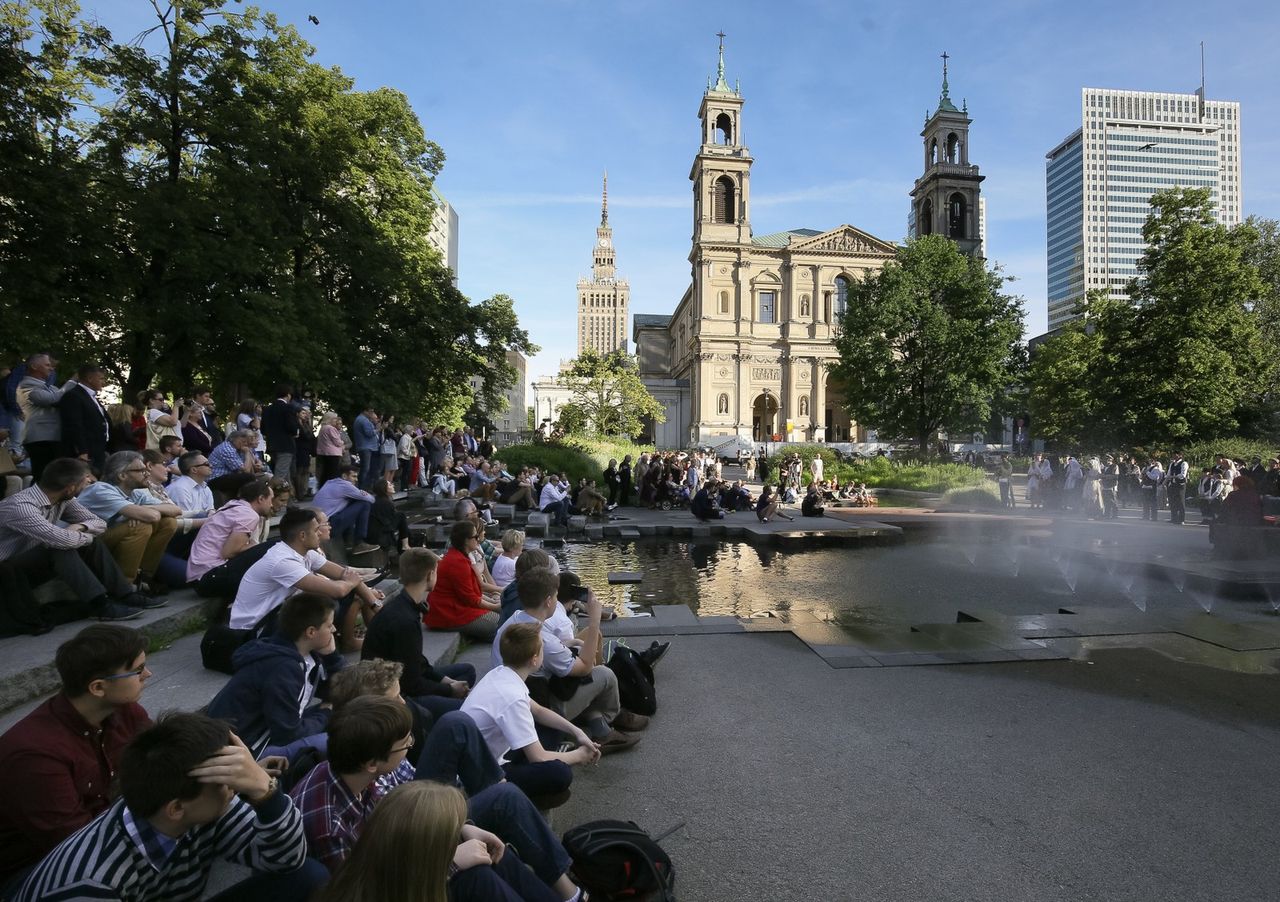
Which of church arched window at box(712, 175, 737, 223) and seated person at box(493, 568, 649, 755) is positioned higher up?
church arched window at box(712, 175, 737, 223)

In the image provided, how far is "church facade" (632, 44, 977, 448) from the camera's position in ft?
226

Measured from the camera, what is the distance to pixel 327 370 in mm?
20672

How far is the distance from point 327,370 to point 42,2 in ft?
32.6

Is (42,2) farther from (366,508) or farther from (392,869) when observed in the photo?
(392,869)

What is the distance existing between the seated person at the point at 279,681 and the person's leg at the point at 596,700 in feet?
5.41

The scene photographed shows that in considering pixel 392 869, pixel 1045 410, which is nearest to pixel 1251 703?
pixel 392 869

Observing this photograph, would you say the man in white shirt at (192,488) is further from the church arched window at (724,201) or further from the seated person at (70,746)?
the church arched window at (724,201)

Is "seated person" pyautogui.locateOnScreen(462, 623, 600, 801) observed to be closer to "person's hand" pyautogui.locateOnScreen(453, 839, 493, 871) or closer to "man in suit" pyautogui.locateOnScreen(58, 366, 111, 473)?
"person's hand" pyautogui.locateOnScreen(453, 839, 493, 871)

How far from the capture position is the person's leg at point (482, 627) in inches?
275

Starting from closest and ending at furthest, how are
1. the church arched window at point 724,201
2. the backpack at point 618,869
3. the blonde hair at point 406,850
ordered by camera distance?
1. the blonde hair at point 406,850
2. the backpack at point 618,869
3. the church arched window at point 724,201

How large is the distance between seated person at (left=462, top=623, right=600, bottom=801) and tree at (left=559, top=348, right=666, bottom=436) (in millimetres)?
52428

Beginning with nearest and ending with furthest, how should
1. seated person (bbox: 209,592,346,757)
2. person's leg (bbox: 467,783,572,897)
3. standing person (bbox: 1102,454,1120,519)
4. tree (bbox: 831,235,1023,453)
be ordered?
1. person's leg (bbox: 467,783,572,897)
2. seated person (bbox: 209,592,346,757)
3. standing person (bbox: 1102,454,1120,519)
4. tree (bbox: 831,235,1023,453)

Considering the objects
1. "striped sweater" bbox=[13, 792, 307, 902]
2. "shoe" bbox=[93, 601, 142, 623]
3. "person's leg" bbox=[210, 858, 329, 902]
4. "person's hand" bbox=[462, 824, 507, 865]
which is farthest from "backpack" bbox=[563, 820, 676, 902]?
"shoe" bbox=[93, 601, 142, 623]

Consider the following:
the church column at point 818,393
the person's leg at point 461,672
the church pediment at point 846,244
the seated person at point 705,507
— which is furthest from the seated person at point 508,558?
the church pediment at point 846,244
